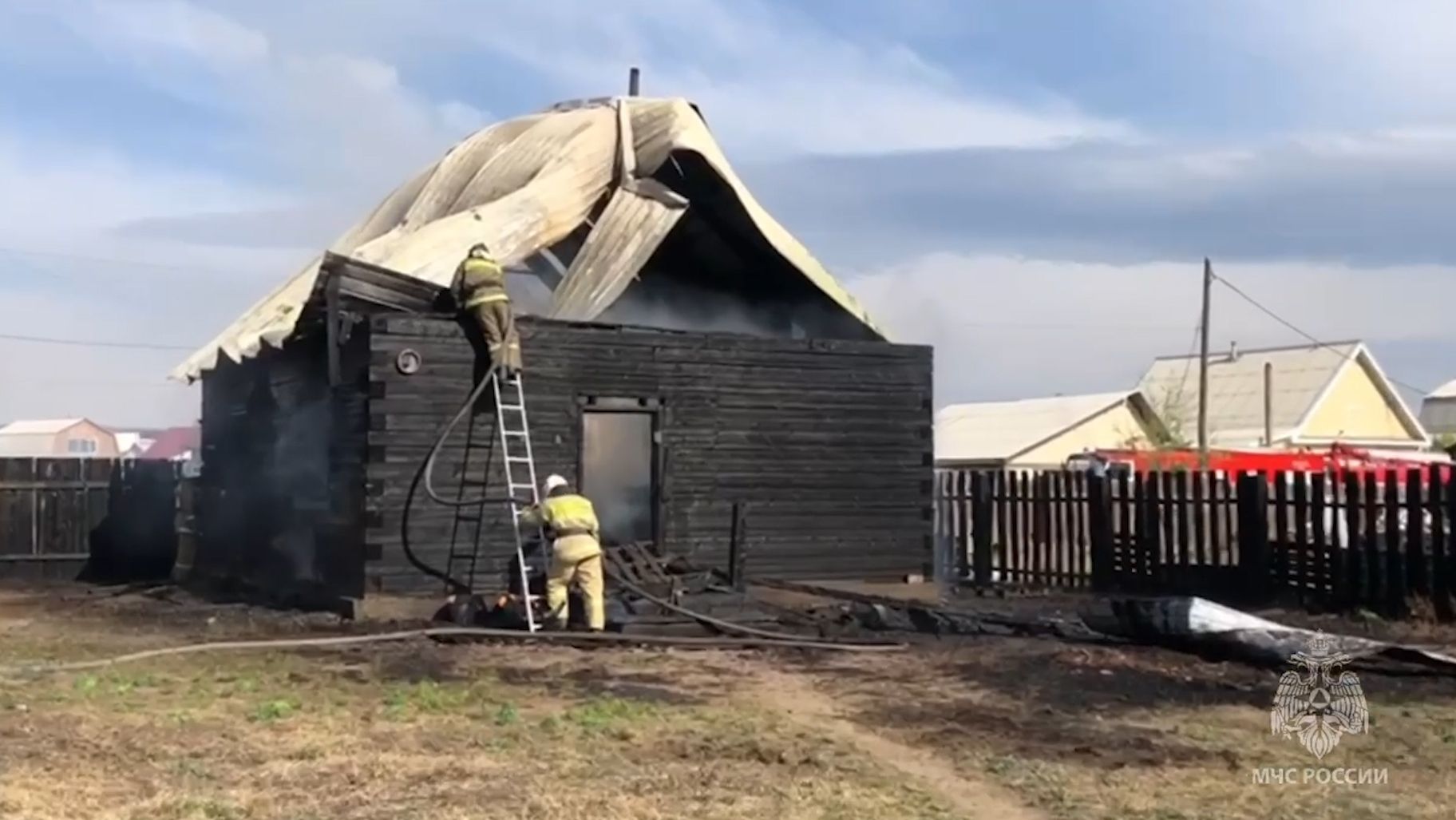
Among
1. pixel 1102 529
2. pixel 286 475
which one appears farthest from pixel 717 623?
pixel 1102 529

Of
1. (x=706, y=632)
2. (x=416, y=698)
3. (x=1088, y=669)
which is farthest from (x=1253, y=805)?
(x=706, y=632)

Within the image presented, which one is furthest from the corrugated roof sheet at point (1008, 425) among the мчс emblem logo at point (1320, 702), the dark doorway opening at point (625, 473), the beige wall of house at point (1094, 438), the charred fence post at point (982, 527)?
the мчс emblem logo at point (1320, 702)

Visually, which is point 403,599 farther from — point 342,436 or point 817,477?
point 817,477

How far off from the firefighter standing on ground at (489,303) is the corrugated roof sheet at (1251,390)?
121 ft

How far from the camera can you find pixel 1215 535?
672 inches

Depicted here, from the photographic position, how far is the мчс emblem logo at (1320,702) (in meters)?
8.50

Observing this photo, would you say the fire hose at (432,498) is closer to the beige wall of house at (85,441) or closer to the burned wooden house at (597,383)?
the burned wooden house at (597,383)

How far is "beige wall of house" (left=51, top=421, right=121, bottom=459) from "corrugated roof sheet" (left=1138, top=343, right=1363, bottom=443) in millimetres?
48000

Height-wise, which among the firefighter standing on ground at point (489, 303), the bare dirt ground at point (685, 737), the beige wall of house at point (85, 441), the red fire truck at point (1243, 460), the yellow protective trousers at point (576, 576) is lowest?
the bare dirt ground at point (685, 737)

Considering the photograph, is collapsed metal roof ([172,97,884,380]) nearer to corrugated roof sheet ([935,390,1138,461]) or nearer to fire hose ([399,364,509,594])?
fire hose ([399,364,509,594])

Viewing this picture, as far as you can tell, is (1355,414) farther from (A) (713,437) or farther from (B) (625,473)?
(B) (625,473)

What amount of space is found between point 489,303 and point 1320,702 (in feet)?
27.5

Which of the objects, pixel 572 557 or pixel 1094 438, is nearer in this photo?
pixel 572 557

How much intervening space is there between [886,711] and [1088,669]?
230 cm
